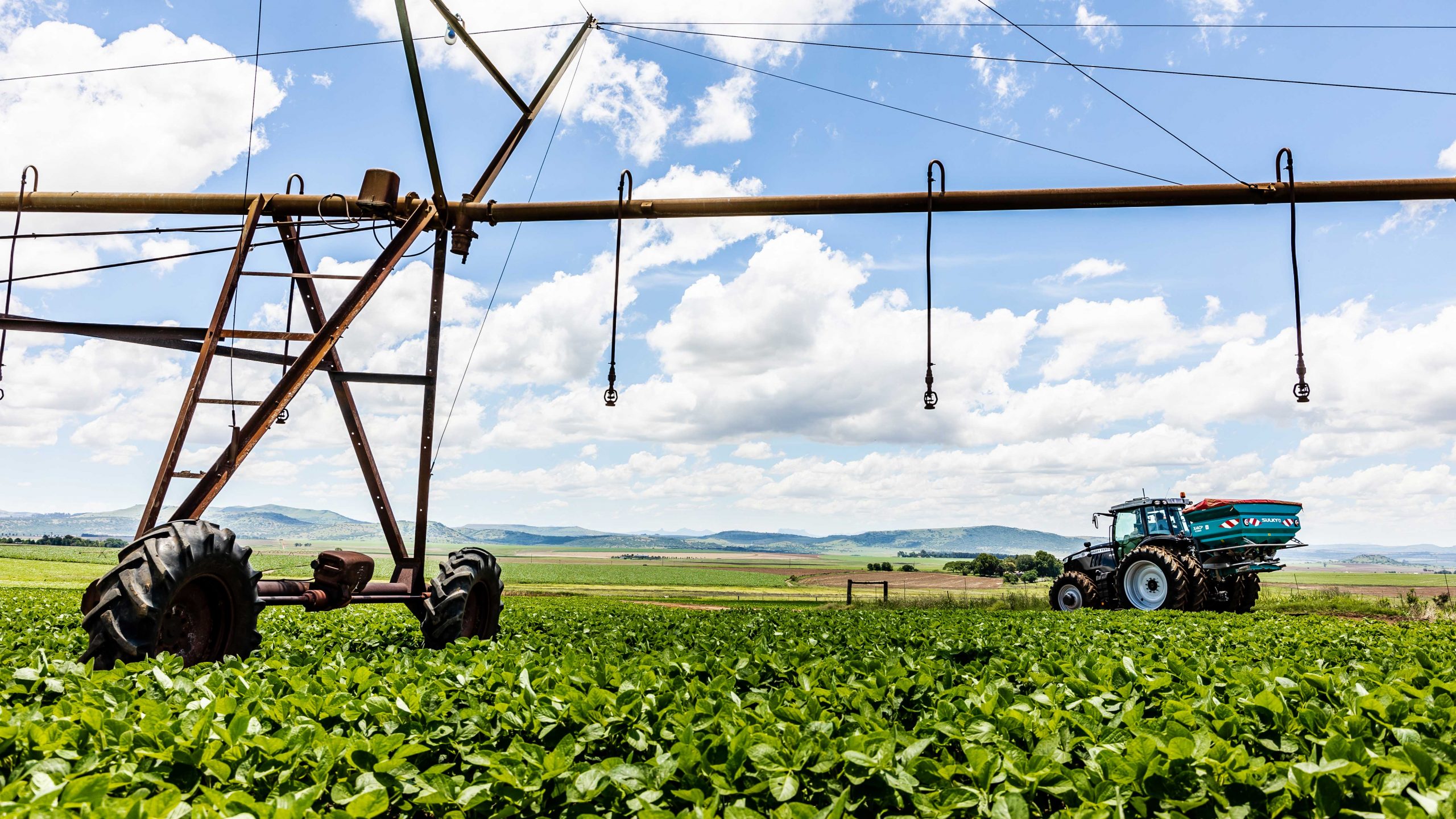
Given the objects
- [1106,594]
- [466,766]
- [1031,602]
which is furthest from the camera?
[1031,602]

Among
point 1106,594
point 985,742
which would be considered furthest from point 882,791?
point 1106,594

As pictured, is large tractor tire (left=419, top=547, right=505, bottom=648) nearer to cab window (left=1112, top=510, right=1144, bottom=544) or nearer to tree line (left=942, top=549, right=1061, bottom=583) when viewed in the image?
cab window (left=1112, top=510, right=1144, bottom=544)

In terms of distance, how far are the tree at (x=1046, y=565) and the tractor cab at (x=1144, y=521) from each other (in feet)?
205

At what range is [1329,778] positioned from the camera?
282 centimetres

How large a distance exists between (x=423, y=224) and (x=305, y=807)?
29.3 feet

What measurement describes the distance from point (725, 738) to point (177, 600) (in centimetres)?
602

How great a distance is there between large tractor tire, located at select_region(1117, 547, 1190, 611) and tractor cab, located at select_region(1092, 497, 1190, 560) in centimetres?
69

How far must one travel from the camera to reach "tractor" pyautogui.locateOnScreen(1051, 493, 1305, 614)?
2150cm

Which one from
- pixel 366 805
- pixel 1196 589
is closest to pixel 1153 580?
pixel 1196 589

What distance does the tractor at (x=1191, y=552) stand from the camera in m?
21.5

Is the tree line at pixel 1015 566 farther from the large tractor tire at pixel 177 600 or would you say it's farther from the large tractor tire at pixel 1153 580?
the large tractor tire at pixel 177 600

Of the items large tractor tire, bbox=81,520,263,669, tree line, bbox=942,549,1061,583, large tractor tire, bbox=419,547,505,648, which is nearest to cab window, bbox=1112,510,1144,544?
large tractor tire, bbox=419,547,505,648

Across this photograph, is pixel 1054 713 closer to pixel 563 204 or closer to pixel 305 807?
pixel 305 807

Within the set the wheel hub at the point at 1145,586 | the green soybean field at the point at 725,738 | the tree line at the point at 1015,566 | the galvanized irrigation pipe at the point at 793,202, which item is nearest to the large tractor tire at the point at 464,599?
the green soybean field at the point at 725,738
